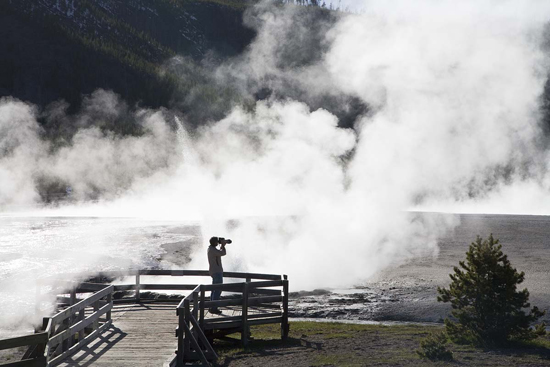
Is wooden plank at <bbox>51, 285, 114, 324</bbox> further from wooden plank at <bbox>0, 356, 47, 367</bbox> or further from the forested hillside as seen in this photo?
the forested hillside

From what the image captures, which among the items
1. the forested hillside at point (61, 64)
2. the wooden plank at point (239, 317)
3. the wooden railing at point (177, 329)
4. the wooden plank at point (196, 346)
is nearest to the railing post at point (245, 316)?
the wooden railing at point (177, 329)

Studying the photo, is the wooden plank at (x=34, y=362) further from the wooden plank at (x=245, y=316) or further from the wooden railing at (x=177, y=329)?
the wooden plank at (x=245, y=316)

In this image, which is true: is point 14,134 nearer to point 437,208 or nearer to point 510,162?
point 437,208

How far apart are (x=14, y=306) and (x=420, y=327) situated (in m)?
13.7

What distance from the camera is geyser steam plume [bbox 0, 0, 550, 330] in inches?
1452

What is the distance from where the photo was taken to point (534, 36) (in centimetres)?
8794

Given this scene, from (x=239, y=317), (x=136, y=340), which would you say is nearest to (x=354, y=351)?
(x=239, y=317)

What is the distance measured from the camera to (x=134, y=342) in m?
12.8

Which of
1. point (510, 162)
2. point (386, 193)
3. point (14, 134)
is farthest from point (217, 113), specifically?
point (386, 193)

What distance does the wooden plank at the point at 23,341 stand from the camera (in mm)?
A: 9085

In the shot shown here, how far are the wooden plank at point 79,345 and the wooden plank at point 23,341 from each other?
151 centimetres

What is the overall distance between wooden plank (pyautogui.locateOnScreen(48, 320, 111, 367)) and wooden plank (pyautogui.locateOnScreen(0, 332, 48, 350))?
151 centimetres

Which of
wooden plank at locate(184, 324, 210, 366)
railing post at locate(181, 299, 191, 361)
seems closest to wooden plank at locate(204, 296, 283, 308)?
railing post at locate(181, 299, 191, 361)

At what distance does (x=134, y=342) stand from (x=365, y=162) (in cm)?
3542
